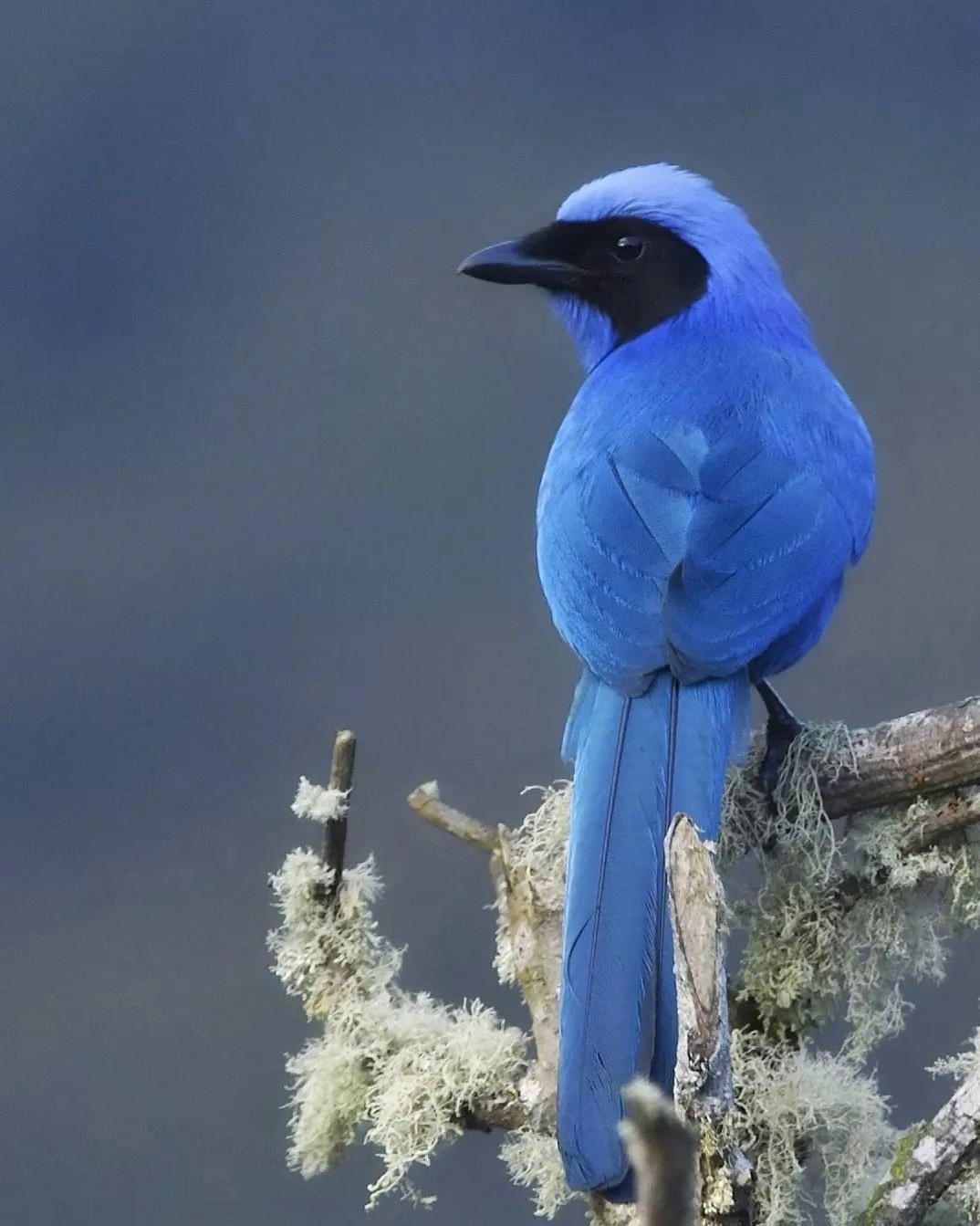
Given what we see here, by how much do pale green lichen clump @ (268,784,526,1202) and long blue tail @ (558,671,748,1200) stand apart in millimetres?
320

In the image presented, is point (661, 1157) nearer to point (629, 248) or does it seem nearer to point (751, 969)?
point (751, 969)

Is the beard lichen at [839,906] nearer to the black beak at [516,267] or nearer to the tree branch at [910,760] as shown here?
the tree branch at [910,760]

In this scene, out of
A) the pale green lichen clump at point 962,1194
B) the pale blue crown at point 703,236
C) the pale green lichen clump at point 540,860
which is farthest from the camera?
the pale blue crown at point 703,236

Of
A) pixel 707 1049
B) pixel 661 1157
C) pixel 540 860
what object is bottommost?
pixel 661 1157

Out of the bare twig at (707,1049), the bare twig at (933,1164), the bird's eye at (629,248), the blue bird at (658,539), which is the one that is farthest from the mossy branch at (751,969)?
the bird's eye at (629,248)

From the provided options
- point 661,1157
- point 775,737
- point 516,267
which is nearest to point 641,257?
point 516,267

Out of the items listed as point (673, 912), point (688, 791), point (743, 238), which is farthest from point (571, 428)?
point (673, 912)

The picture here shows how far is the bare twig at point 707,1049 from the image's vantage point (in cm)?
120

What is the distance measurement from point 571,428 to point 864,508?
0.36 m

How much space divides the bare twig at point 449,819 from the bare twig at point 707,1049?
83cm

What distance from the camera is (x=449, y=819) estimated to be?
82.2 inches

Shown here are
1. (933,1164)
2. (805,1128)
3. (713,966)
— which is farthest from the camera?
(805,1128)

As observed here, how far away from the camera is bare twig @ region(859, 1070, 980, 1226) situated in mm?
1497

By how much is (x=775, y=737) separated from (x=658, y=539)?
269 millimetres
